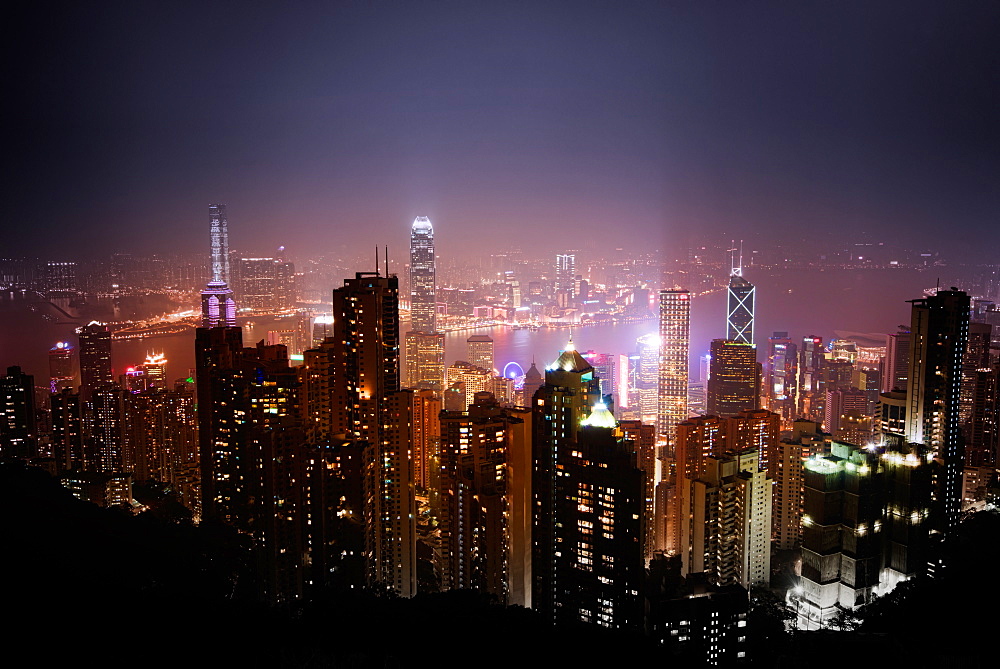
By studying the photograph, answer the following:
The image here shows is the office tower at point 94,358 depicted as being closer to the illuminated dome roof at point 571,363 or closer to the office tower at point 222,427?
the office tower at point 222,427

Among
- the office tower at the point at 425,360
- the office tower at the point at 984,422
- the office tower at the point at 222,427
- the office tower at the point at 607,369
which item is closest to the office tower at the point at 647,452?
the office tower at the point at 607,369

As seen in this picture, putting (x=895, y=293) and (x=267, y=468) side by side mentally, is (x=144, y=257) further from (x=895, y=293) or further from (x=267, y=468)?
(x=895, y=293)

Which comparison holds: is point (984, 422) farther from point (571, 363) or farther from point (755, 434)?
point (571, 363)

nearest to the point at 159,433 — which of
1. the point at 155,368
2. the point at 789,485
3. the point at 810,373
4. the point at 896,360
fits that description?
the point at 155,368

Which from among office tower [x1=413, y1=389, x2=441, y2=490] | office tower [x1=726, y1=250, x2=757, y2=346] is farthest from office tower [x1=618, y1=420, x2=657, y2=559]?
office tower [x1=726, y1=250, x2=757, y2=346]

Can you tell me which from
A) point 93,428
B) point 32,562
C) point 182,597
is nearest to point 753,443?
point 182,597

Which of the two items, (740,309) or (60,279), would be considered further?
(740,309)
